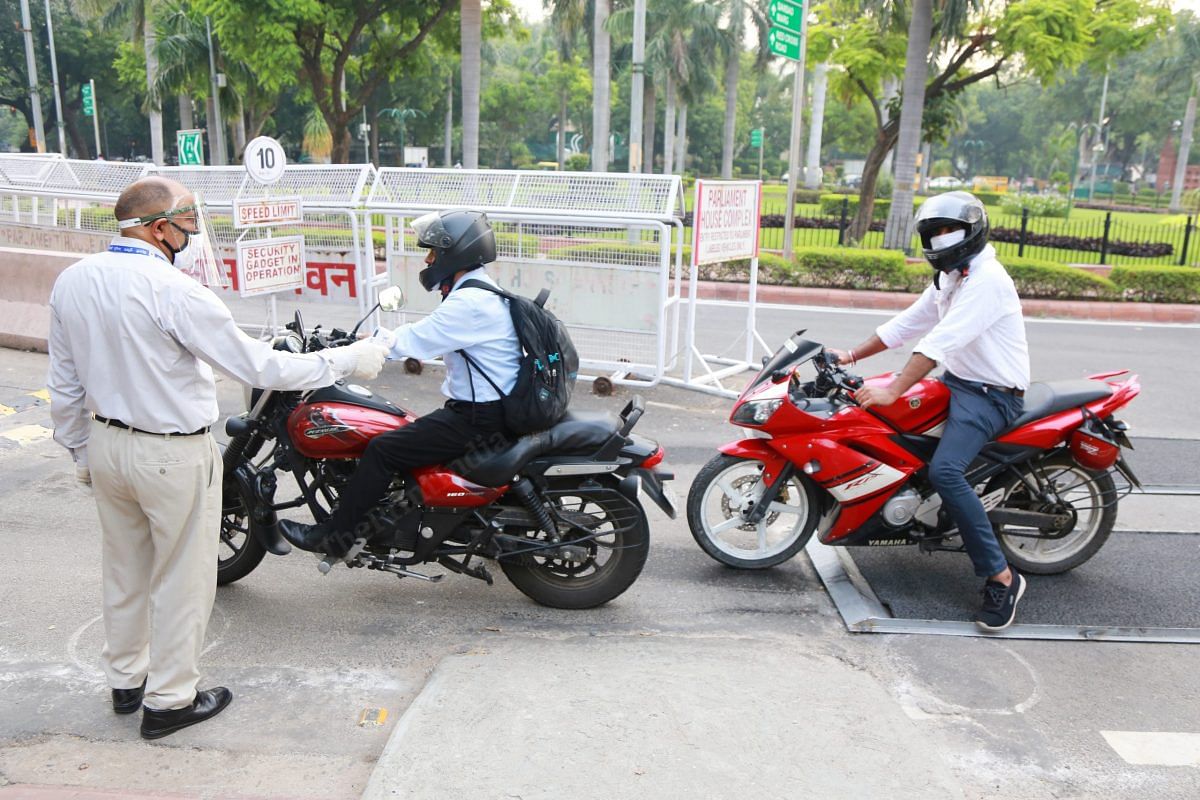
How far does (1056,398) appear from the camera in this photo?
→ 4711 mm

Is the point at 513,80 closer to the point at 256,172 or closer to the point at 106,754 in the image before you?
the point at 256,172

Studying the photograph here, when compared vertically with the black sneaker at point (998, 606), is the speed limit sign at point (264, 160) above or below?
above

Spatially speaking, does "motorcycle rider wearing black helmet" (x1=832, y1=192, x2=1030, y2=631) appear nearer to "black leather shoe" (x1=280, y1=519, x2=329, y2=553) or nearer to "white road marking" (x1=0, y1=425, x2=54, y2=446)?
"black leather shoe" (x1=280, y1=519, x2=329, y2=553)

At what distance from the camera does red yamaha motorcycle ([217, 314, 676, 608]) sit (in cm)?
422

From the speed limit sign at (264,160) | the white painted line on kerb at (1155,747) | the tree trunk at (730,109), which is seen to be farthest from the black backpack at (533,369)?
the tree trunk at (730,109)

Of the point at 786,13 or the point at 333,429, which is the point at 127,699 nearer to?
the point at 333,429

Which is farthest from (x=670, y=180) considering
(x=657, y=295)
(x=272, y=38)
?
(x=272, y=38)

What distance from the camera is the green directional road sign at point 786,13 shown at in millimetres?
15234

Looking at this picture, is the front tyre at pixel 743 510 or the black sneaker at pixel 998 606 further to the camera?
the front tyre at pixel 743 510

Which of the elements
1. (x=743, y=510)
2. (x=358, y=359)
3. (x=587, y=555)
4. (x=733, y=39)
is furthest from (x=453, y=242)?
(x=733, y=39)

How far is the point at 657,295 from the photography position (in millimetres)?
8602

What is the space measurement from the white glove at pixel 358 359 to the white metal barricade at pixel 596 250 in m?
4.89

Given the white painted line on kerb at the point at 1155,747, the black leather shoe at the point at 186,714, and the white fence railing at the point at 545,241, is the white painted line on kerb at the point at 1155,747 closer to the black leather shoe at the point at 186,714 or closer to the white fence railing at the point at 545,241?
the black leather shoe at the point at 186,714

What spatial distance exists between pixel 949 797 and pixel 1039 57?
1824 centimetres
